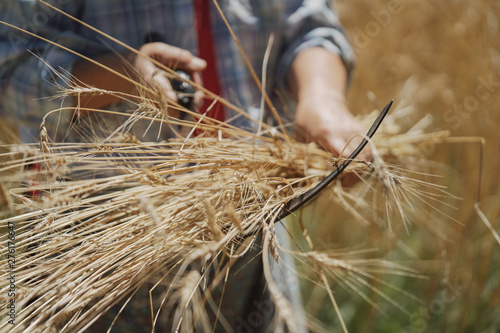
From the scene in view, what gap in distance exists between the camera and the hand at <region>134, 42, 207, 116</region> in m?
0.42

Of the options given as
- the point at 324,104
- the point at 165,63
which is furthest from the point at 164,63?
the point at 324,104

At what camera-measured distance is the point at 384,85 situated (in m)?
1.58

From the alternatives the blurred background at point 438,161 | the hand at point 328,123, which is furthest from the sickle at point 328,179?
the blurred background at point 438,161

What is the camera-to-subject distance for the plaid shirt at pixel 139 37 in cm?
45

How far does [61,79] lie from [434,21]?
5.28 feet

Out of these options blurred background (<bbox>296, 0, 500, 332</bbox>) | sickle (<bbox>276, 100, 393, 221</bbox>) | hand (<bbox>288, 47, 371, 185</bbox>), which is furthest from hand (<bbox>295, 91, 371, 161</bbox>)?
blurred background (<bbox>296, 0, 500, 332</bbox>)

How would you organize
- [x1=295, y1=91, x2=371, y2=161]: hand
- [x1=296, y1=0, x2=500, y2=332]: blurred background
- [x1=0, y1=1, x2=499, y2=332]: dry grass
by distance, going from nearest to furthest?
[x1=0, y1=1, x2=499, y2=332]: dry grass → [x1=295, y1=91, x2=371, y2=161]: hand → [x1=296, y1=0, x2=500, y2=332]: blurred background

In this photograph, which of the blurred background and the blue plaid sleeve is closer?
the blue plaid sleeve

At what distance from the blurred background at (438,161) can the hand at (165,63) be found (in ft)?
2.02

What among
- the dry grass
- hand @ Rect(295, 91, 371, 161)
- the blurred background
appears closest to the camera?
the dry grass

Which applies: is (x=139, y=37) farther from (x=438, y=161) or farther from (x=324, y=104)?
(x=438, y=161)

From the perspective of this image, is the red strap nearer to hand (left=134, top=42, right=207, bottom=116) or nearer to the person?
the person

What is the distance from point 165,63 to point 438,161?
3.81 ft

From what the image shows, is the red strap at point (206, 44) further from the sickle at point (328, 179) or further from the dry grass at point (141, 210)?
the sickle at point (328, 179)
